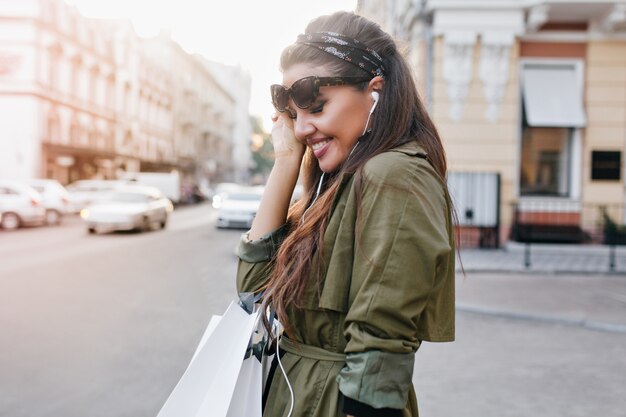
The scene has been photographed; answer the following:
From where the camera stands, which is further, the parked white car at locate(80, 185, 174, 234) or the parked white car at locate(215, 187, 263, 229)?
the parked white car at locate(215, 187, 263, 229)

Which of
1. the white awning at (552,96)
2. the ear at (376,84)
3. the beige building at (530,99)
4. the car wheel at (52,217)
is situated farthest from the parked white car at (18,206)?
the ear at (376,84)

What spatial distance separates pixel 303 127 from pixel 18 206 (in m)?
18.8

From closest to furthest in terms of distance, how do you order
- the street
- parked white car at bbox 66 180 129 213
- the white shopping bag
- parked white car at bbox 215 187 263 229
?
the white shopping bag → the street → parked white car at bbox 215 187 263 229 → parked white car at bbox 66 180 129 213

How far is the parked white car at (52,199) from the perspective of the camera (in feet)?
65.1

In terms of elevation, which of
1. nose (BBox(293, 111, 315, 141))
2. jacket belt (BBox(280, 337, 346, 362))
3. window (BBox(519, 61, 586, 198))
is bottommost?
jacket belt (BBox(280, 337, 346, 362))

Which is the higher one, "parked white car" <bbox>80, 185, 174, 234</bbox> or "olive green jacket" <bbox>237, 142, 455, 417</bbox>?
"olive green jacket" <bbox>237, 142, 455, 417</bbox>

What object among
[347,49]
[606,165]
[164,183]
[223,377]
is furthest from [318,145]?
[164,183]

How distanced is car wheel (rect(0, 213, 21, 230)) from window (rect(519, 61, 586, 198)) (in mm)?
15049

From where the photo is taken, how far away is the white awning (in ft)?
42.5

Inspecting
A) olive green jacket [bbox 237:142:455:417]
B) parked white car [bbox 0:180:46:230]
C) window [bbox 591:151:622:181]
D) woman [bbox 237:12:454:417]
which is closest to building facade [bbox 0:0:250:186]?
parked white car [bbox 0:180:46:230]

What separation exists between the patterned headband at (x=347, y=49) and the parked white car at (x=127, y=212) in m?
16.9

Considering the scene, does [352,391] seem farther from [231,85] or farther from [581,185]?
[231,85]

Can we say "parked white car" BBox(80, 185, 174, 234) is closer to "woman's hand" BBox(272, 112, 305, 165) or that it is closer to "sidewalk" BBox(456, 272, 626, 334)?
"sidewalk" BBox(456, 272, 626, 334)

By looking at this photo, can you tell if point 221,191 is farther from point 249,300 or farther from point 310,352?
point 310,352
